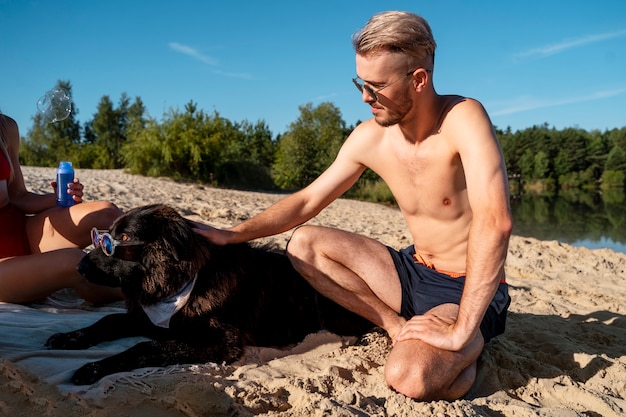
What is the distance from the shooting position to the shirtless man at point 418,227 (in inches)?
103

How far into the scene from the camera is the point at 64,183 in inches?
152

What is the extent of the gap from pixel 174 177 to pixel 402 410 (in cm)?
1782

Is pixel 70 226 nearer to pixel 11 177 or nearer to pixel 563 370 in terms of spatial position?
pixel 11 177

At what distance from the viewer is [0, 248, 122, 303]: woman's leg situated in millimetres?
3516

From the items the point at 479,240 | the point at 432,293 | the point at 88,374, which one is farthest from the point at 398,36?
the point at 88,374

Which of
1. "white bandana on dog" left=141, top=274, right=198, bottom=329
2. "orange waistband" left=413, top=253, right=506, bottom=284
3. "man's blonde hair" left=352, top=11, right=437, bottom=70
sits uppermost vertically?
"man's blonde hair" left=352, top=11, right=437, bottom=70

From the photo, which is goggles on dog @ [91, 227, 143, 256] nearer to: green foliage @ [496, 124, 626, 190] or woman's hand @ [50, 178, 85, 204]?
woman's hand @ [50, 178, 85, 204]

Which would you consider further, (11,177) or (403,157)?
(11,177)

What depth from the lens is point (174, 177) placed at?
1912 centimetres

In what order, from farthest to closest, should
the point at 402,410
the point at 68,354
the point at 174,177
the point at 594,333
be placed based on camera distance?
the point at 174,177 < the point at 594,333 < the point at 68,354 < the point at 402,410

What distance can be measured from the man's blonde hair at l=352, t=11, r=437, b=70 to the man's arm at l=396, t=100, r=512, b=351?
522 millimetres

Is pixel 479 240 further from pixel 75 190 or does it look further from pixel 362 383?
pixel 75 190

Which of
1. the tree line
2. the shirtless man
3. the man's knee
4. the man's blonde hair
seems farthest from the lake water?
the man's blonde hair

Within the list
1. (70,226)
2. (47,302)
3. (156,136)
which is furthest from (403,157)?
(156,136)
